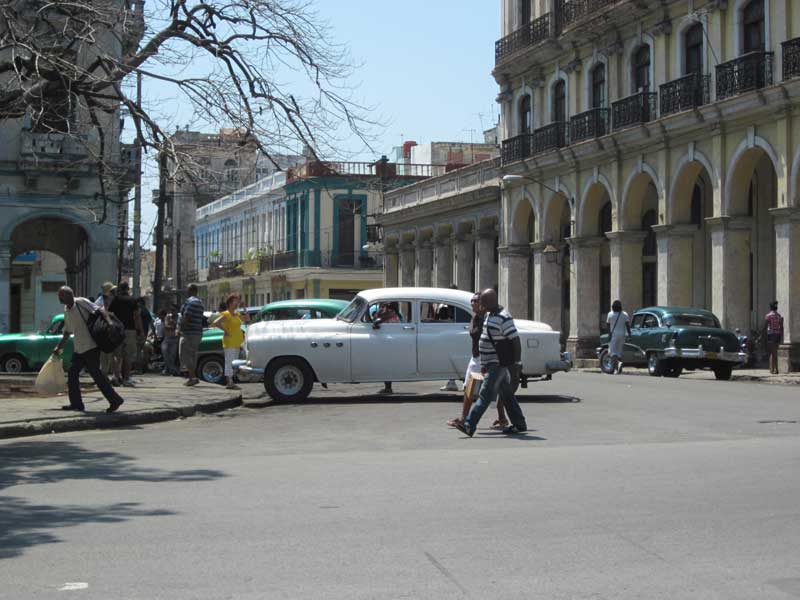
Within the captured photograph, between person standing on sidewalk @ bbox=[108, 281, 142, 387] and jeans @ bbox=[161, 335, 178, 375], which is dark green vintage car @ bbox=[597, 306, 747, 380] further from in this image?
person standing on sidewalk @ bbox=[108, 281, 142, 387]

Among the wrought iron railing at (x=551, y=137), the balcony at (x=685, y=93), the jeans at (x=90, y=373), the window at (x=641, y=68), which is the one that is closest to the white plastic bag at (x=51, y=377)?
the jeans at (x=90, y=373)

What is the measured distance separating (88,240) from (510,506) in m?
28.6

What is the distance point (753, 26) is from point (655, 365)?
10334 mm

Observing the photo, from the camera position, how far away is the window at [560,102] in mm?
46219

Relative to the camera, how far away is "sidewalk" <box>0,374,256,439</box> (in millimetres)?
15422

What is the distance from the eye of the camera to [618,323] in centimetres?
3177

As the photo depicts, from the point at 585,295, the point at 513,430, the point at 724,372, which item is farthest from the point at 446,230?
the point at 513,430

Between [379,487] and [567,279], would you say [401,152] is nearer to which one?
[567,279]

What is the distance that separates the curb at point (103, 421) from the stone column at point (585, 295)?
25995 millimetres

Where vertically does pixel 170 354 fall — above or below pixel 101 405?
above

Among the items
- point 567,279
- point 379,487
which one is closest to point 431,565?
point 379,487

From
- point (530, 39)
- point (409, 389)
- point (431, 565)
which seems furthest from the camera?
point (530, 39)

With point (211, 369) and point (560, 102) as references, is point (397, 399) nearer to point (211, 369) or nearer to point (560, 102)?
Answer: point (211, 369)

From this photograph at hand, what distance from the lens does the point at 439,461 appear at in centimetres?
1191
